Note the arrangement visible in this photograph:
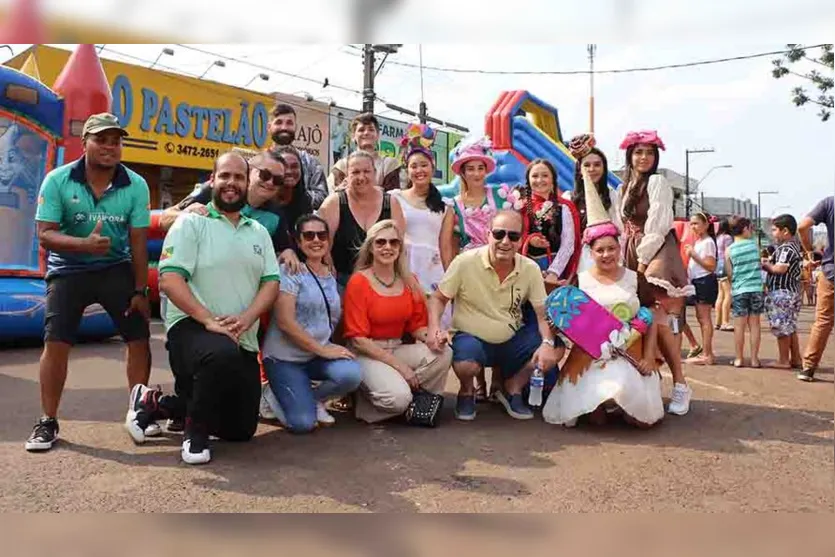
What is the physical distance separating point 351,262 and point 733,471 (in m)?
2.50

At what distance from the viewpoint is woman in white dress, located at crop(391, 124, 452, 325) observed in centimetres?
488

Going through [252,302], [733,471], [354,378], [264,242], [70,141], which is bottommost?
[733,471]

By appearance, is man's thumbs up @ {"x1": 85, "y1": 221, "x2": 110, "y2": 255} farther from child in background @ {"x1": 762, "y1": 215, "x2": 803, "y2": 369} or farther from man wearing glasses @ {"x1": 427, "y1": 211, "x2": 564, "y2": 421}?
child in background @ {"x1": 762, "y1": 215, "x2": 803, "y2": 369}

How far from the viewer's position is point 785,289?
6.94 metres

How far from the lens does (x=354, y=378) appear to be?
13.7ft

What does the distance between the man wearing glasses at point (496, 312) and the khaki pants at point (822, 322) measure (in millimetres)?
2816

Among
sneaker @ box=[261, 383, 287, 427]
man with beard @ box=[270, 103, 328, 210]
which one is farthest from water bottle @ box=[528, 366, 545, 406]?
man with beard @ box=[270, 103, 328, 210]

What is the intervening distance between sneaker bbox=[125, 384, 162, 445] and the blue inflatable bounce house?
380 cm

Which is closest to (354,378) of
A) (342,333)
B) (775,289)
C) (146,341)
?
(342,333)

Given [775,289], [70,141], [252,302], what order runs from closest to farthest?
[252,302], [775,289], [70,141]

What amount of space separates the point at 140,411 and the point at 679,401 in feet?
10.8

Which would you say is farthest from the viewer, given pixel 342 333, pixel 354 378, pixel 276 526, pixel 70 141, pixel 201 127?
pixel 201 127

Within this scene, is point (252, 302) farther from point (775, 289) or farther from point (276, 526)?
point (775, 289)

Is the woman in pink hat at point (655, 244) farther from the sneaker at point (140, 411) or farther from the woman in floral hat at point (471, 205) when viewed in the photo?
the sneaker at point (140, 411)
